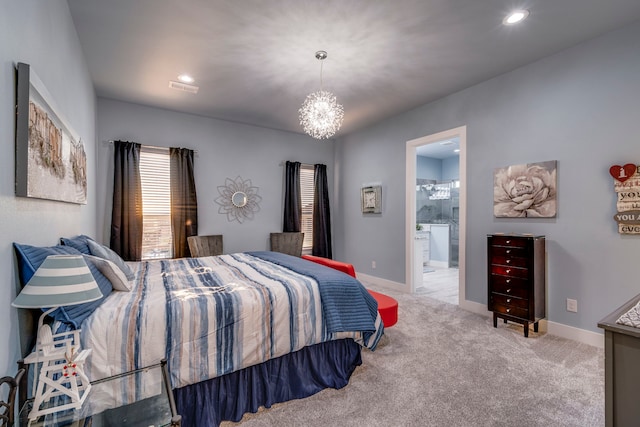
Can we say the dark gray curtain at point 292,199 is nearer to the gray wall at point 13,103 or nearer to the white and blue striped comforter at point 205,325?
the white and blue striped comforter at point 205,325

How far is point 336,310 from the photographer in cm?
211

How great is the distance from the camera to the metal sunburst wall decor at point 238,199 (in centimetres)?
471

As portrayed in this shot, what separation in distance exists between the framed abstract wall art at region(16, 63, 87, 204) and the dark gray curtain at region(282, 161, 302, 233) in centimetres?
Result: 330

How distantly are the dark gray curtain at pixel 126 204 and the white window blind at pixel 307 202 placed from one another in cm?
269

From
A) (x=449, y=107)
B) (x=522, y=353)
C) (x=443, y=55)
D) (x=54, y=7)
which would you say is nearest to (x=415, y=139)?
(x=449, y=107)

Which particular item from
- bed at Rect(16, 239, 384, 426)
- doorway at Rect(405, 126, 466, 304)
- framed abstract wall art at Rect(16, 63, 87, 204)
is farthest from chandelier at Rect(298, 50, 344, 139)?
framed abstract wall art at Rect(16, 63, 87, 204)

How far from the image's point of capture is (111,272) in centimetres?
186

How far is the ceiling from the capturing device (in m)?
2.21

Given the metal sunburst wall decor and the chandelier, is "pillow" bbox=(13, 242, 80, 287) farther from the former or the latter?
the metal sunburst wall decor

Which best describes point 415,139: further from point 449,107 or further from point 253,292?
point 253,292

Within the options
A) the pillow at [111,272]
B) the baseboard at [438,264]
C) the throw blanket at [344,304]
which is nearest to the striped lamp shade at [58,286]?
the pillow at [111,272]

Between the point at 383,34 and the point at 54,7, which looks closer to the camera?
the point at 54,7

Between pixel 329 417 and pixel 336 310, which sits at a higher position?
pixel 336 310

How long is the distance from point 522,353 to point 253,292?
7.93 feet
